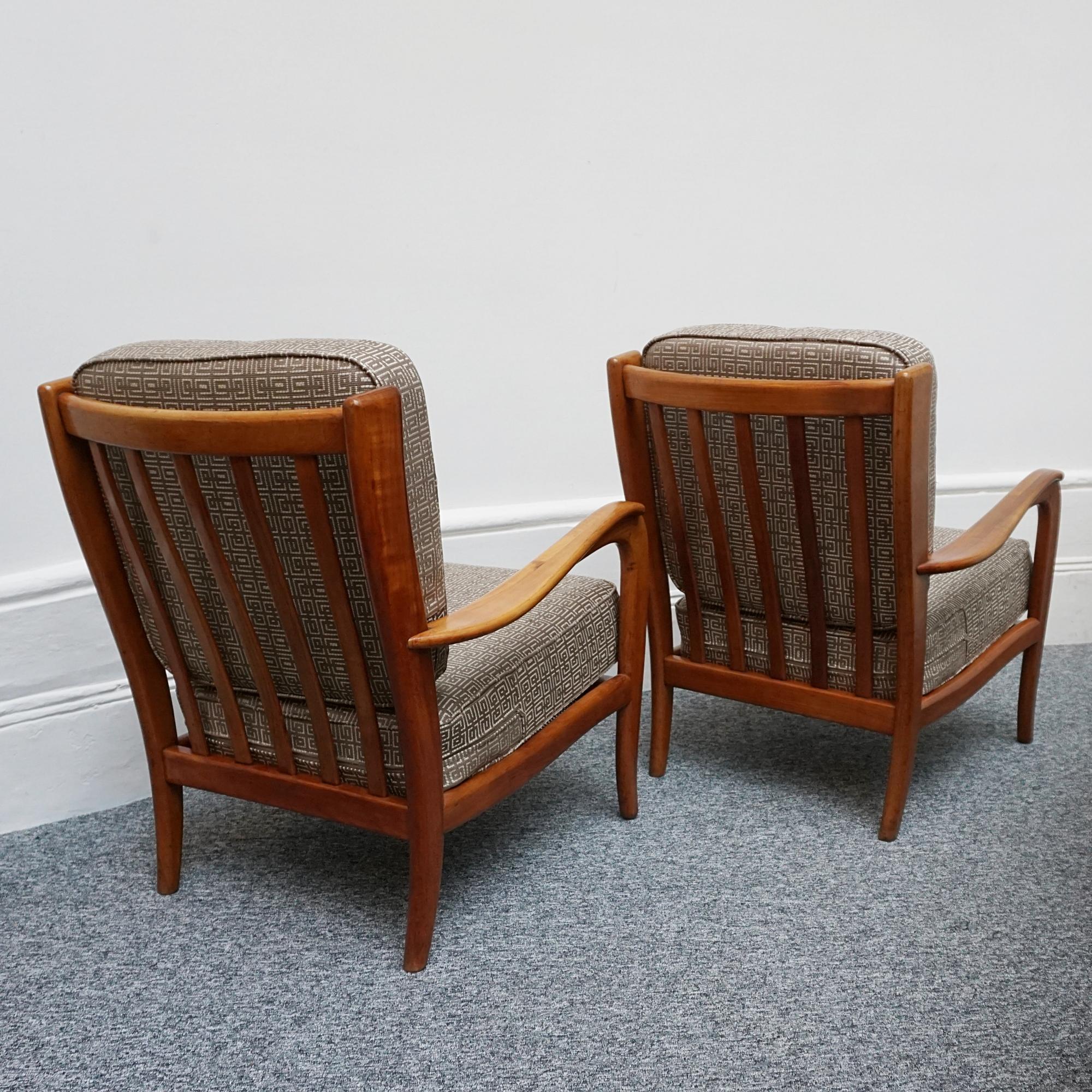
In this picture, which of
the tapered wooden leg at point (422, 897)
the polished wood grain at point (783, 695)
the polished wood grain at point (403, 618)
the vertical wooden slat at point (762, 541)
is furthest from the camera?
the polished wood grain at point (783, 695)

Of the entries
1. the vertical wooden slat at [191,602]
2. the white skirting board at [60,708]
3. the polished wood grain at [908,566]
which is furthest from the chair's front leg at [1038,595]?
the white skirting board at [60,708]

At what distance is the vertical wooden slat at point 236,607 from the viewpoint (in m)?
1.39

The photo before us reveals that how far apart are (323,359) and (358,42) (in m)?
1.19

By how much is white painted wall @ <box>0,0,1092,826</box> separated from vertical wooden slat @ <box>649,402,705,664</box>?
24.8 inches

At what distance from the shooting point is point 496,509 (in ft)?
8.23

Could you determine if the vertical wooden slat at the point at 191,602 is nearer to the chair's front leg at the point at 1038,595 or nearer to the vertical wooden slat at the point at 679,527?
the vertical wooden slat at the point at 679,527

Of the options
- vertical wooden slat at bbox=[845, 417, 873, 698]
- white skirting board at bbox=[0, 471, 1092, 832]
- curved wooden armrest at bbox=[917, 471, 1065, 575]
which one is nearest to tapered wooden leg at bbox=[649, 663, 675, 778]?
vertical wooden slat at bbox=[845, 417, 873, 698]

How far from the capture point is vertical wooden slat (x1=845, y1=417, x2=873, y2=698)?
1.61 metres

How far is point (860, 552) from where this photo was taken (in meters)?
1.70

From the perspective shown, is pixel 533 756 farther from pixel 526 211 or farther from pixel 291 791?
pixel 526 211

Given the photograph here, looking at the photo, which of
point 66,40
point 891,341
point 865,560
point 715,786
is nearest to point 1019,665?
point 715,786

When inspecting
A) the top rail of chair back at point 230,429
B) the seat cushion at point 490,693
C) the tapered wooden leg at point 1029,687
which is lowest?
the tapered wooden leg at point 1029,687

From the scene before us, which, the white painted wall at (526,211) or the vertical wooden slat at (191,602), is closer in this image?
the vertical wooden slat at (191,602)

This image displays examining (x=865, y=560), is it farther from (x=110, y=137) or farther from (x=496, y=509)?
(x=110, y=137)
